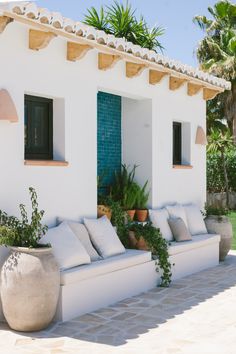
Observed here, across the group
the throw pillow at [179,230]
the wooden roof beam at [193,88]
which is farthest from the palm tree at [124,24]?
the throw pillow at [179,230]

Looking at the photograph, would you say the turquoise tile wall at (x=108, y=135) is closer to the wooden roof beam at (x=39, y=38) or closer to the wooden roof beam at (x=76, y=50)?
the wooden roof beam at (x=76, y=50)

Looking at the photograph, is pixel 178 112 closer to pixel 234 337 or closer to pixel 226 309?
pixel 226 309

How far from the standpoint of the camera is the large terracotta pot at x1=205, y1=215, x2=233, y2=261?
11195mm

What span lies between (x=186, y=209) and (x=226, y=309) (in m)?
4.03

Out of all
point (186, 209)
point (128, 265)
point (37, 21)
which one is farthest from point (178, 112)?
point (37, 21)

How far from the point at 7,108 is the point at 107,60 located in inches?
97.0

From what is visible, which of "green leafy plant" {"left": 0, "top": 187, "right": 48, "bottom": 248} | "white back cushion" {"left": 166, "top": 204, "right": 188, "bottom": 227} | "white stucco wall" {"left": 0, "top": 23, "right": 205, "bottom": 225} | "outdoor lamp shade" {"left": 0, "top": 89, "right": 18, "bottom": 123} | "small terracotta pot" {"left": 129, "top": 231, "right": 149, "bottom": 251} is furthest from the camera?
"white back cushion" {"left": 166, "top": 204, "right": 188, "bottom": 227}

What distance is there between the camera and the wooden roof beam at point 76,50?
7.73 m

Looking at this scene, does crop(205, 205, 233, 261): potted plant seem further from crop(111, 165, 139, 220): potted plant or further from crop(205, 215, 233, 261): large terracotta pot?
crop(111, 165, 139, 220): potted plant

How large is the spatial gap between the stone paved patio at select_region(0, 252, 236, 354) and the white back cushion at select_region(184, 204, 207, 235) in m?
2.60

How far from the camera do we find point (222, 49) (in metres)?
29.2

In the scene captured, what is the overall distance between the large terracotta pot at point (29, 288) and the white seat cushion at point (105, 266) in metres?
0.42

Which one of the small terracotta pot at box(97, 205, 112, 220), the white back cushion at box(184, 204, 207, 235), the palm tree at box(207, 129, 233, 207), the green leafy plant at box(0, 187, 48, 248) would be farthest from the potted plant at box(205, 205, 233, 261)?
the palm tree at box(207, 129, 233, 207)

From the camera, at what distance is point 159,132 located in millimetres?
10578
